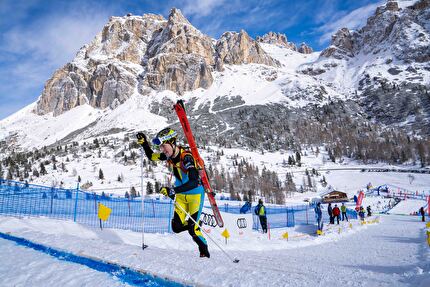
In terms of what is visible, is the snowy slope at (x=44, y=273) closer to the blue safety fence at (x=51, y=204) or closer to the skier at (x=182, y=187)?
the skier at (x=182, y=187)

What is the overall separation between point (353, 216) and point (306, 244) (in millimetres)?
23250

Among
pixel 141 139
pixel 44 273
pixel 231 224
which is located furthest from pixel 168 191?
pixel 231 224

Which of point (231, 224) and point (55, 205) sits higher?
point (55, 205)

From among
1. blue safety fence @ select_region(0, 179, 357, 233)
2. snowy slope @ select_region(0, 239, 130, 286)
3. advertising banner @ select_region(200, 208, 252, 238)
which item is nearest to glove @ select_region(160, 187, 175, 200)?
snowy slope @ select_region(0, 239, 130, 286)

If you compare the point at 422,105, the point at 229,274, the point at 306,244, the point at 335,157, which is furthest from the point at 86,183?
the point at 422,105

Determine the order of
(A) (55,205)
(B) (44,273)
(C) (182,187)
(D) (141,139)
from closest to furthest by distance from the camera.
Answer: (B) (44,273) → (C) (182,187) → (D) (141,139) → (A) (55,205)

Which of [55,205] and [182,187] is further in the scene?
[55,205]

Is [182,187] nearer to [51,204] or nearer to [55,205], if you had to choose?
[51,204]

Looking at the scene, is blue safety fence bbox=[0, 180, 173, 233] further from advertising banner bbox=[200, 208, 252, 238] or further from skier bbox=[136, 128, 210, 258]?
skier bbox=[136, 128, 210, 258]

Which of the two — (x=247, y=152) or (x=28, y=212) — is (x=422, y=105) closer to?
(x=247, y=152)

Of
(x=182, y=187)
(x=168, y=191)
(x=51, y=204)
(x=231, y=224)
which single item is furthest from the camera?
(x=231, y=224)

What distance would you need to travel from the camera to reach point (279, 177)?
125 m

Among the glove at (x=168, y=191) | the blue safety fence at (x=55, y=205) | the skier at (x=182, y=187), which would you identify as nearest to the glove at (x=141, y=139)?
the skier at (x=182, y=187)

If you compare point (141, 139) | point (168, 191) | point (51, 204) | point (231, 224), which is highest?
point (141, 139)
